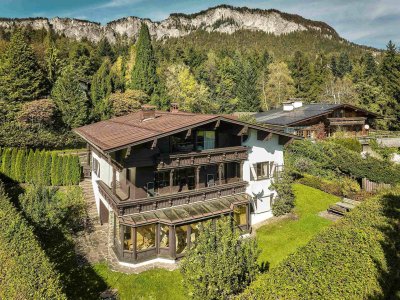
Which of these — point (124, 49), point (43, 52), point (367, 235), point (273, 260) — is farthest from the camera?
point (124, 49)

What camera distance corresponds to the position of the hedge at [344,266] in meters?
10.6

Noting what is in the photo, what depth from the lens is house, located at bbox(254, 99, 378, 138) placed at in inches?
1725

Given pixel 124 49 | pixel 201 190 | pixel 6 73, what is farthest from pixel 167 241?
pixel 124 49

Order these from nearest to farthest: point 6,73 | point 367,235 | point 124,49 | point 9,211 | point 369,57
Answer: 1. point 367,235
2. point 9,211
3. point 6,73
4. point 369,57
5. point 124,49

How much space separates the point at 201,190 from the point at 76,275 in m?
9.49

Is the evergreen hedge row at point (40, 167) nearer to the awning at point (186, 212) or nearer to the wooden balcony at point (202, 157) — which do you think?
the awning at point (186, 212)

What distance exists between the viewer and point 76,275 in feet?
58.0

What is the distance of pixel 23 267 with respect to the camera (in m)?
12.1

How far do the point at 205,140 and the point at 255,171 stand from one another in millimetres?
5355

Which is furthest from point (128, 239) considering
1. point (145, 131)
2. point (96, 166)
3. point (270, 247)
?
point (96, 166)

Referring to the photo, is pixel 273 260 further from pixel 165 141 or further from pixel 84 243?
pixel 84 243

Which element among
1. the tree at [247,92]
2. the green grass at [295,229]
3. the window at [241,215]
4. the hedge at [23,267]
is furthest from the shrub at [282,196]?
the tree at [247,92]

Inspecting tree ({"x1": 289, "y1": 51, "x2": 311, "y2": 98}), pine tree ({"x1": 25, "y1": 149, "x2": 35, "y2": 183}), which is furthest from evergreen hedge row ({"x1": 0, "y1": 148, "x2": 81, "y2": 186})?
tree ({"x1": 289, "y1": 51, "x2": 311, "y2": 98})

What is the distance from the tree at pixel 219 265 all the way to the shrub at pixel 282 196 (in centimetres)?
1386
